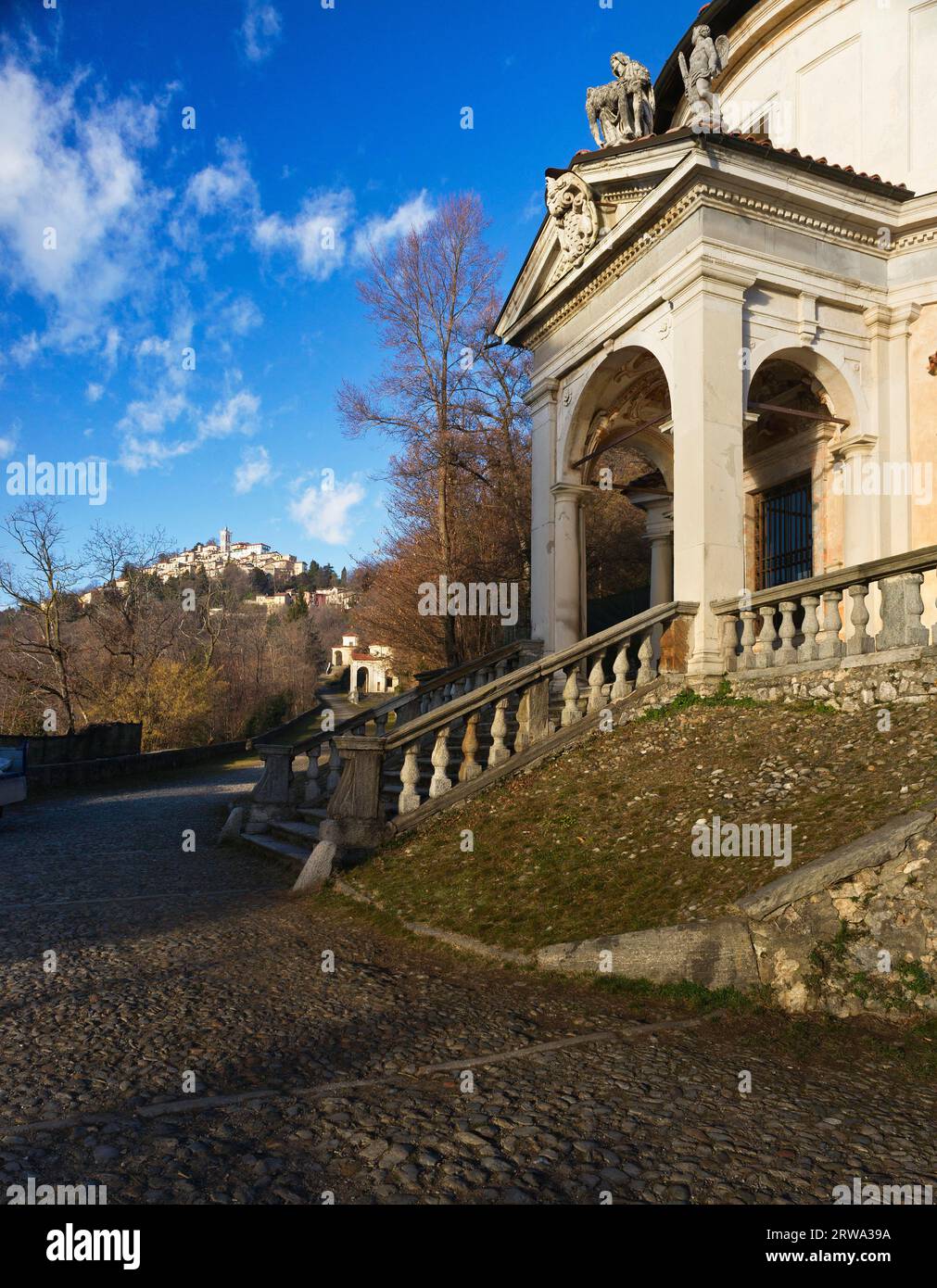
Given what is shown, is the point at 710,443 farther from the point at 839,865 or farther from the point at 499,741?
the point at 839,865

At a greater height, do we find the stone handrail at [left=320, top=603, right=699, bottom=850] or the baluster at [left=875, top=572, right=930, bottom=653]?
the baluster at [left=875, top=572, right=930, bottom=653]

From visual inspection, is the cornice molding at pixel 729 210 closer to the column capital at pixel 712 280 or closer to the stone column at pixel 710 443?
the column capital at pixel 712 280

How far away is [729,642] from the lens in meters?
9.55

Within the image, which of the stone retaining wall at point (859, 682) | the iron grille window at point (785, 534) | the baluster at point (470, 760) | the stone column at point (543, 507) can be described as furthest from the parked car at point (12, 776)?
the iron grille window at point (785, 534)

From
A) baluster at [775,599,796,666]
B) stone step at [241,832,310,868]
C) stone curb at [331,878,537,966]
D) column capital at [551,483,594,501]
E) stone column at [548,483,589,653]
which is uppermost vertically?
column capital at [551,483,594,501]

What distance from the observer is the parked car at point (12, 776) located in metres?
11.9

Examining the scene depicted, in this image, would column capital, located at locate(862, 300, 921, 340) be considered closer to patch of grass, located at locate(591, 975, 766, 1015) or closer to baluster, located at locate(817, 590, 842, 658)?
baluster, located at locate(817, 590, 842, 658)

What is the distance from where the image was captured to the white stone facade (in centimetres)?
1009

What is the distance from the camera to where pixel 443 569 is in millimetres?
19688

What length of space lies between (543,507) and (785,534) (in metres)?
4.26

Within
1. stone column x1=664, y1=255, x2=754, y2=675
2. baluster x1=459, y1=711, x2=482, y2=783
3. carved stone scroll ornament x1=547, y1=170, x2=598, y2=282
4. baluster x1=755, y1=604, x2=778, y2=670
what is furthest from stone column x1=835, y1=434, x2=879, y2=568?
baluster x1=459, y1=711, x2=482, y2=783

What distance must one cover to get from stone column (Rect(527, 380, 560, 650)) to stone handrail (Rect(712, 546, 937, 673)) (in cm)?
429
